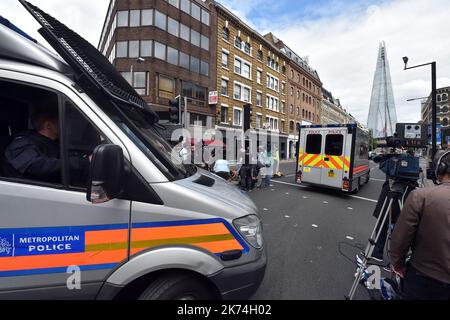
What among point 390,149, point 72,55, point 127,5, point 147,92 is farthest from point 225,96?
point 72,55

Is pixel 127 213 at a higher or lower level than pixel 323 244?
higher

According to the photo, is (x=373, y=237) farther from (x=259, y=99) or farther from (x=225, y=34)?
(x=259, y=99)

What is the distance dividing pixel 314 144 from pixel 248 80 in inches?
835

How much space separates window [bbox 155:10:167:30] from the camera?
18.8 meters

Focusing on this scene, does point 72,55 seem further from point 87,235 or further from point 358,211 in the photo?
point 358,211

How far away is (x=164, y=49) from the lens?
19375mm

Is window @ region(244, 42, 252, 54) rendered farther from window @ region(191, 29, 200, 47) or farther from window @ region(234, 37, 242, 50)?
window @ region(191, 29, 200, 47)

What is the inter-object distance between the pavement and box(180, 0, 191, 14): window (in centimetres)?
2057

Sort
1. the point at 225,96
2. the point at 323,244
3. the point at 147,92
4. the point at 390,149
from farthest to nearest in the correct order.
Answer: the point at 225,96 < the point at 147,92 < the point at 323,244 < the point at 390,149

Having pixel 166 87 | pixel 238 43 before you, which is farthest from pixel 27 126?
pixel 238 43

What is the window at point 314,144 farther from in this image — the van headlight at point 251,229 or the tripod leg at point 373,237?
the van headlight at point 251,229

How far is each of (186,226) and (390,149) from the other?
3941 millimetres

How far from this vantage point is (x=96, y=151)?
1357mm
